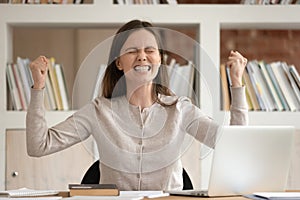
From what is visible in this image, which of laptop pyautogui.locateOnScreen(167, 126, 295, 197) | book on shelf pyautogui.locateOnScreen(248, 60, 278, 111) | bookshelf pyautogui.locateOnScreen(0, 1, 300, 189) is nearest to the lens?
laptop pyautogui.locateOnScreen(167, 126, 295, 197)

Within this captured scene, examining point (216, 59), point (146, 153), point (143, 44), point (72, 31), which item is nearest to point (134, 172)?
point (146, 153)

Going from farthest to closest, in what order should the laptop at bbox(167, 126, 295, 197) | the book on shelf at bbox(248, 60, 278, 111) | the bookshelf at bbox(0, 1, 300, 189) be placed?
1. the book on shelf at bbox(248, 60, 278, 111)
2. the bookshelf at bbox(0, 1, 300, 189)
3. the laptop at bbox(167, 126, 295, 197)

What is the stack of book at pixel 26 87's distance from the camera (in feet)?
10.7

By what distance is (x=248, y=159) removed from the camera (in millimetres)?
1906

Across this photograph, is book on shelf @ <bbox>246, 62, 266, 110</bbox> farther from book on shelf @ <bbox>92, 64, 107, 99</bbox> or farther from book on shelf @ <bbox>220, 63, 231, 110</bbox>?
book on shelf @ <bbox>92, 64, 107, 99</bbox>

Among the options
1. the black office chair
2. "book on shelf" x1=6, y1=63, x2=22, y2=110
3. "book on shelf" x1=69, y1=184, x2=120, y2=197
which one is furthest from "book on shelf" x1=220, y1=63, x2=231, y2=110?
"book on shelf" x1=69, y1=184, x2=120, y2=197

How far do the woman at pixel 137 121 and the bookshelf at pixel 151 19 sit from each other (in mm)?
908

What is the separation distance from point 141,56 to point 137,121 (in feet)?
0.70

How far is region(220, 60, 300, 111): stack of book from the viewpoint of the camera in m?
3.31

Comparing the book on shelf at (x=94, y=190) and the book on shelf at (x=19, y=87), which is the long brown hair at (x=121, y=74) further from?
the book on shelf at (x=19, y=87)

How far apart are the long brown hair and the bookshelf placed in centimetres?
87

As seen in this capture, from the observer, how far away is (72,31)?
4812 mm

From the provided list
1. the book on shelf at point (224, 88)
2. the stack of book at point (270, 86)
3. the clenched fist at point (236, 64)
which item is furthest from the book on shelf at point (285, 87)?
the clenched fist at point (236, 64)

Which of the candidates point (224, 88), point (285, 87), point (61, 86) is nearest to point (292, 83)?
point (285, 87)
